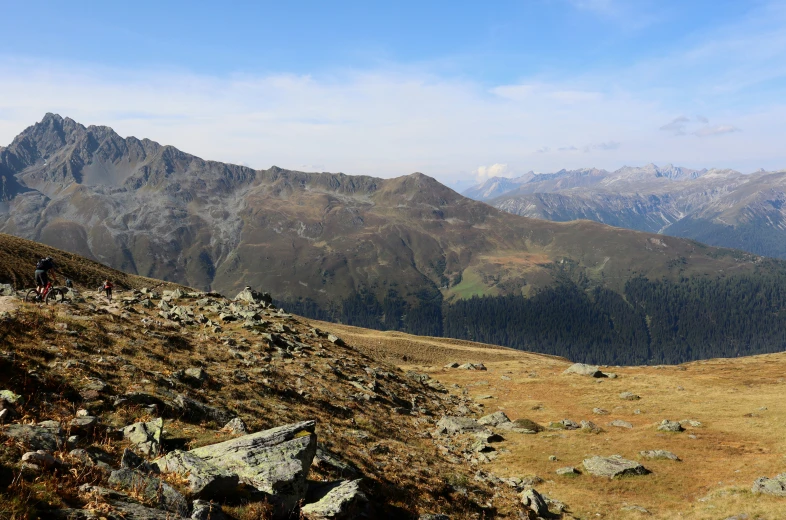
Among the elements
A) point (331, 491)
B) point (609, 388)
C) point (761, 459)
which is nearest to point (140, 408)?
point (331, 491)

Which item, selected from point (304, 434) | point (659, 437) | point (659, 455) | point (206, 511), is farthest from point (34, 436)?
point (659, 437)

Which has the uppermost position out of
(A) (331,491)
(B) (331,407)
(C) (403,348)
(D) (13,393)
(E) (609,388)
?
(D) (13,393)

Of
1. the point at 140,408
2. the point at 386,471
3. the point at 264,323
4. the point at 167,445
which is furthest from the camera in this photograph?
the point at 264,323

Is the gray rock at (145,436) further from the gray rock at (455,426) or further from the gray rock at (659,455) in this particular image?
the gray rock at (659,455)

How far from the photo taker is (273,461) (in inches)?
498

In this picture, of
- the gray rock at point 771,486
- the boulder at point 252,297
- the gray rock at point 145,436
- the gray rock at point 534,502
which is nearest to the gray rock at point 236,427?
the gray rock at point 145,436

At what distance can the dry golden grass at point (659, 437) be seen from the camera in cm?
2300

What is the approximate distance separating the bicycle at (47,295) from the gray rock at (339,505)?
27.2 m

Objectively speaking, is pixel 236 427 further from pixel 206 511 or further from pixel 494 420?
pixel 494 420

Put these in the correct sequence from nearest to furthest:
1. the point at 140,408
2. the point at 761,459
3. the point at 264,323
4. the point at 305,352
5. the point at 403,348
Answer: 1. the point at 140,408
2. the point at 761,459
3. the point at 305,352
4. the point at 264,323
5. the point at 403,348

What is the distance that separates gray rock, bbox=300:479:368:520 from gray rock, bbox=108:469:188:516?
3.60 m

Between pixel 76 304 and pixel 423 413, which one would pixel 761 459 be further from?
pixel 76 304

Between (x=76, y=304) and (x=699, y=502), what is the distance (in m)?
43.0

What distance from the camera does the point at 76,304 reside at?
97.6 feet
